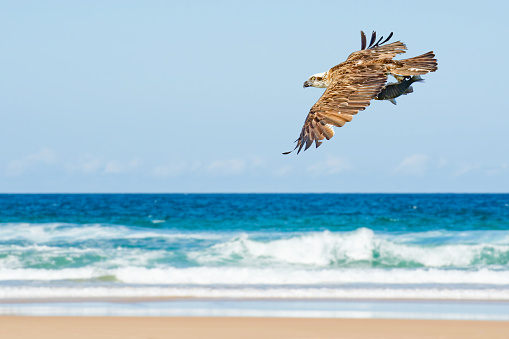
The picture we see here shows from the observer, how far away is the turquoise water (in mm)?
12383

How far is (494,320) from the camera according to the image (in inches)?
384

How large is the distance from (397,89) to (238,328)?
576 cm

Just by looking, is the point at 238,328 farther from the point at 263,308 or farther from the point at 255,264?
the point at 255,264

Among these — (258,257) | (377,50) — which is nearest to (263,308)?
(377,50)

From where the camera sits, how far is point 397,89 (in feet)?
13.8

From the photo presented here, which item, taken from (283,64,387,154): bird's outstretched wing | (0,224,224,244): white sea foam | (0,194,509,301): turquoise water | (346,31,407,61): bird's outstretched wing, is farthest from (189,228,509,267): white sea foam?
(283,64,387,154): bird's outstretched wing

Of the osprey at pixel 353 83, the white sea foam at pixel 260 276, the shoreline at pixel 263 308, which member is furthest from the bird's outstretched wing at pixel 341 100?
the white sea foam at pixel 260 276

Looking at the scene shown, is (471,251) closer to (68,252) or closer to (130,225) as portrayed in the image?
(68,252)

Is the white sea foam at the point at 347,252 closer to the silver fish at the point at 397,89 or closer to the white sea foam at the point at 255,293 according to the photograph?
the white sea foam at the point at 255,293

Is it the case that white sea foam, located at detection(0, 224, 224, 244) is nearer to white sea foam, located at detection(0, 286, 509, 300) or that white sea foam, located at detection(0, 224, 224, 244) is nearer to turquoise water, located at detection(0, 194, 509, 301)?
turquoise water, located at detection(0, 194, 509, 301)

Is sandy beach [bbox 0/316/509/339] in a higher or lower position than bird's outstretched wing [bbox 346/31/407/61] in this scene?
lower

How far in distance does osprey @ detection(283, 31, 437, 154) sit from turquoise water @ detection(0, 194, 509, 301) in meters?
7.68

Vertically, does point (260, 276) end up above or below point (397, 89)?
below

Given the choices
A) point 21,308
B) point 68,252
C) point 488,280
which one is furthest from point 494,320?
point 68,252
